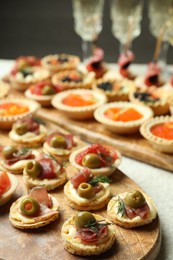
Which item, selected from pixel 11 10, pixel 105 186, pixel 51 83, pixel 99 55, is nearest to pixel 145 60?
pixel 11 10

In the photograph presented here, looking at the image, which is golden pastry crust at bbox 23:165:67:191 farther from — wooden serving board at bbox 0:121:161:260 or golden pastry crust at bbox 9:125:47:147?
golden pastry crust at bbox 9:125:47:147

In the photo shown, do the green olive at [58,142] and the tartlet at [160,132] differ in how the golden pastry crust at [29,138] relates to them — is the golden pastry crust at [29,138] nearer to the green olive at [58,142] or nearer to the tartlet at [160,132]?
the green olive at [58,142]

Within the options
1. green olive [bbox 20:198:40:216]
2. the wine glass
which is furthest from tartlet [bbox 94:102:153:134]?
the wine glass

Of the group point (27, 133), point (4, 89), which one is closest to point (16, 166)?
point (27, 133)

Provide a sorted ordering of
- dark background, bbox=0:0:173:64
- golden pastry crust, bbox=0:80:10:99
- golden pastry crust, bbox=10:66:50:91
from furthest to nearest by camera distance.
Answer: dark background, bbox=0:0:173:64 → golden pastry crust, bbox=10:66:50:91 → golden pastry crust, bbox=0:80:10:99

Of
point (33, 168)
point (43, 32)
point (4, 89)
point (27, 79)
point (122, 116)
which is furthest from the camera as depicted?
point (43, 32)

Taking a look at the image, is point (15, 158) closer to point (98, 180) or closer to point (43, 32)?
point (98, 180)

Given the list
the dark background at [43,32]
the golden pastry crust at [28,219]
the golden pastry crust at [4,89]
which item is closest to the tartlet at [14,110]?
the golden pastry crust at [4,89]

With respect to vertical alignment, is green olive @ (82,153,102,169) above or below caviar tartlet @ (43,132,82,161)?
above
